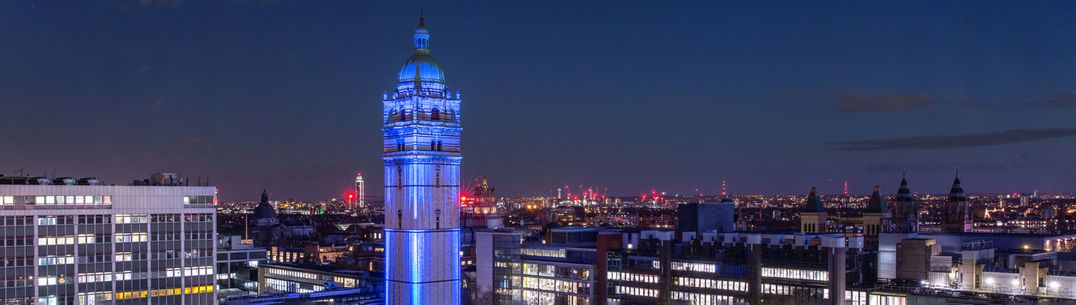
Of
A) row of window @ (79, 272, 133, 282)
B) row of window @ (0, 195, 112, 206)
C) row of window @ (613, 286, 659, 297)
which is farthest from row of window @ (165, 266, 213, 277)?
row of window @ (613, 286, 659, 297)

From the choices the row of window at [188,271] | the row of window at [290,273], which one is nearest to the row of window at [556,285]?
the row of window at [290,273]

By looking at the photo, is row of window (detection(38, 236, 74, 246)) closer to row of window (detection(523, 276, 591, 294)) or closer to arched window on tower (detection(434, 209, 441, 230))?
arched window on tower (detection(434, 209, 441, 230))

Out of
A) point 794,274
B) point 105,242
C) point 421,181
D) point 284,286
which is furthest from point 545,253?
point 105,242

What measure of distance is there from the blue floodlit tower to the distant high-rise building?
17.8m

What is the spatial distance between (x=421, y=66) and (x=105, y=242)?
108 ft

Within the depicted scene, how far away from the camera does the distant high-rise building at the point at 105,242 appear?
97062 mm

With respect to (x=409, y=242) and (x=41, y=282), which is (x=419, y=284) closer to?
(x=409, y=242)

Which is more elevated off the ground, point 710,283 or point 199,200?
point 199,200

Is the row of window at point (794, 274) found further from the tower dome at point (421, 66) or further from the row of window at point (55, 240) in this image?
the row of window at point (55, 240)

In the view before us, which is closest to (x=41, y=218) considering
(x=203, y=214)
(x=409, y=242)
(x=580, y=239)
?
(x=203, y=214)

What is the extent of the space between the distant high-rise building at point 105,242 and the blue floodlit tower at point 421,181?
17764 mm

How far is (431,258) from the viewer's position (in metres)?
114

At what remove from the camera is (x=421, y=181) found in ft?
373

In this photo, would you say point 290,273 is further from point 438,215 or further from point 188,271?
point 188,271
